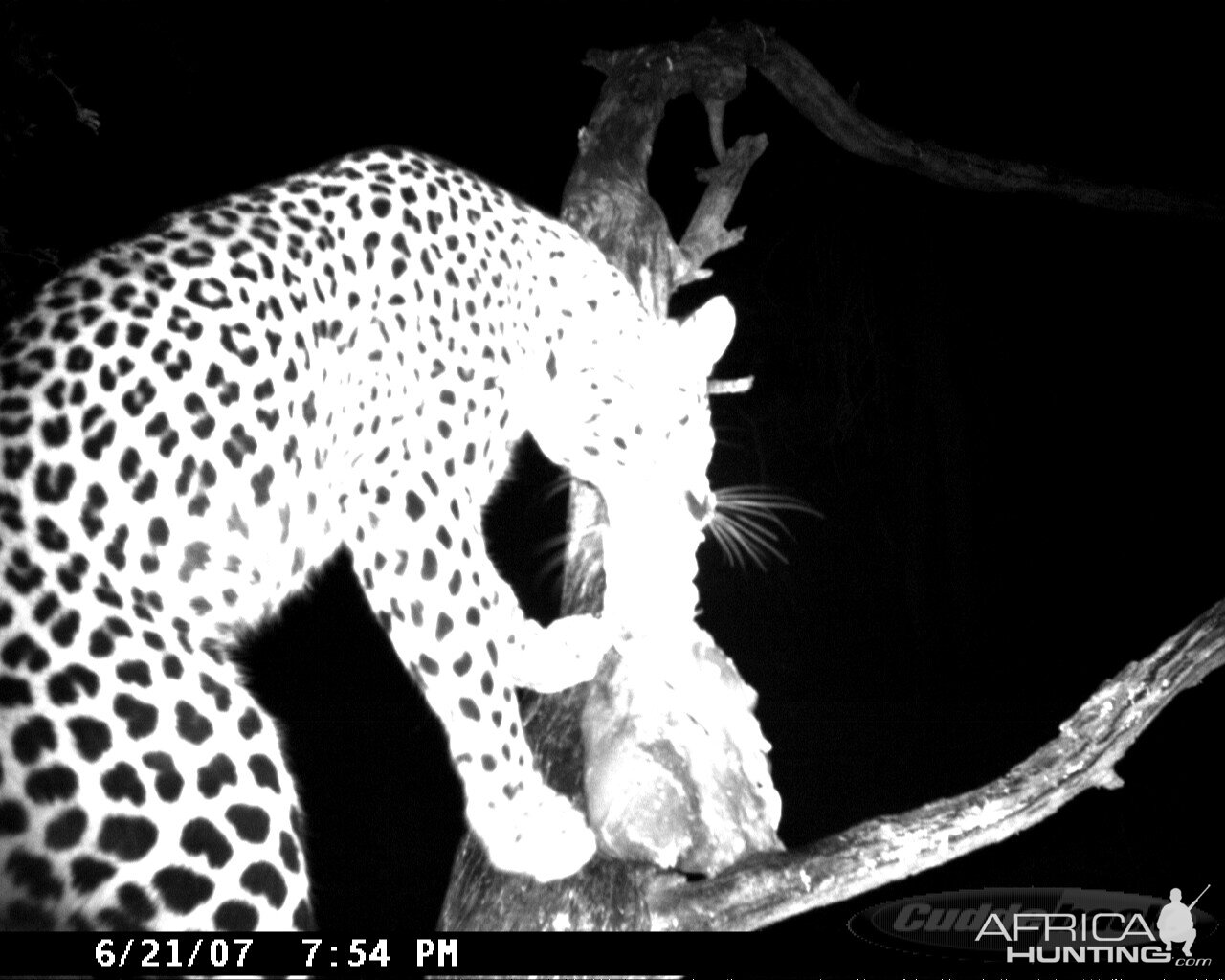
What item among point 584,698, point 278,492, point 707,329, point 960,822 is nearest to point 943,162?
point 707,329

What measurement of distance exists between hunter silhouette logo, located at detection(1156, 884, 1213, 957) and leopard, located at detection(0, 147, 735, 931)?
77 cm

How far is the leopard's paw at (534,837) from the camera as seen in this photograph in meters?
1.40

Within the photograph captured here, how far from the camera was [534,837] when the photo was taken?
1.40m

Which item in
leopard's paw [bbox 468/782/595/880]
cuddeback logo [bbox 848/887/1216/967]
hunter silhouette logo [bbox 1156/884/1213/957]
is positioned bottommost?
leopard's paw [bbox 468/782/595/880]

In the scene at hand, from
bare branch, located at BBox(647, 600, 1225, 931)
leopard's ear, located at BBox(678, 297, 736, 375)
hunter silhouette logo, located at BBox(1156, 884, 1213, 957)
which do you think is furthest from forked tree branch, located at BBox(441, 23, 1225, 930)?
leopard's ear, located at BBox(678, 297, 736, 375)

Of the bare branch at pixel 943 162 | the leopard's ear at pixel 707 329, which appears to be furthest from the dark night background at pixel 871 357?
the leopard's ear at pixel 707 329

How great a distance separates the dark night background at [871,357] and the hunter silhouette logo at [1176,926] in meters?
0.31

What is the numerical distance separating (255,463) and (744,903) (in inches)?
34.5

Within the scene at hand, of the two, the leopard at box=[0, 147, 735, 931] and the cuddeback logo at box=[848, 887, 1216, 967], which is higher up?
the leopard at box=[0, 147, 735, 931]

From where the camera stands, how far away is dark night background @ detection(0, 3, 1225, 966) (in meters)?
2.01

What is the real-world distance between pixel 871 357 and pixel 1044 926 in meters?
2.63

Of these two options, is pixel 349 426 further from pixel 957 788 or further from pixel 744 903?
pixel 957 788

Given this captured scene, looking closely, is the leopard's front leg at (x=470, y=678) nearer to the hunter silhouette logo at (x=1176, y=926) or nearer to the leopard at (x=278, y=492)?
the leopard at (x=278, y=492)

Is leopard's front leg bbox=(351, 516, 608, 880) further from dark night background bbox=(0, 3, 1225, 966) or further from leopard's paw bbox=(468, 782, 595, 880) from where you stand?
dark night background bbox=(0, 3, 1225, 966)
